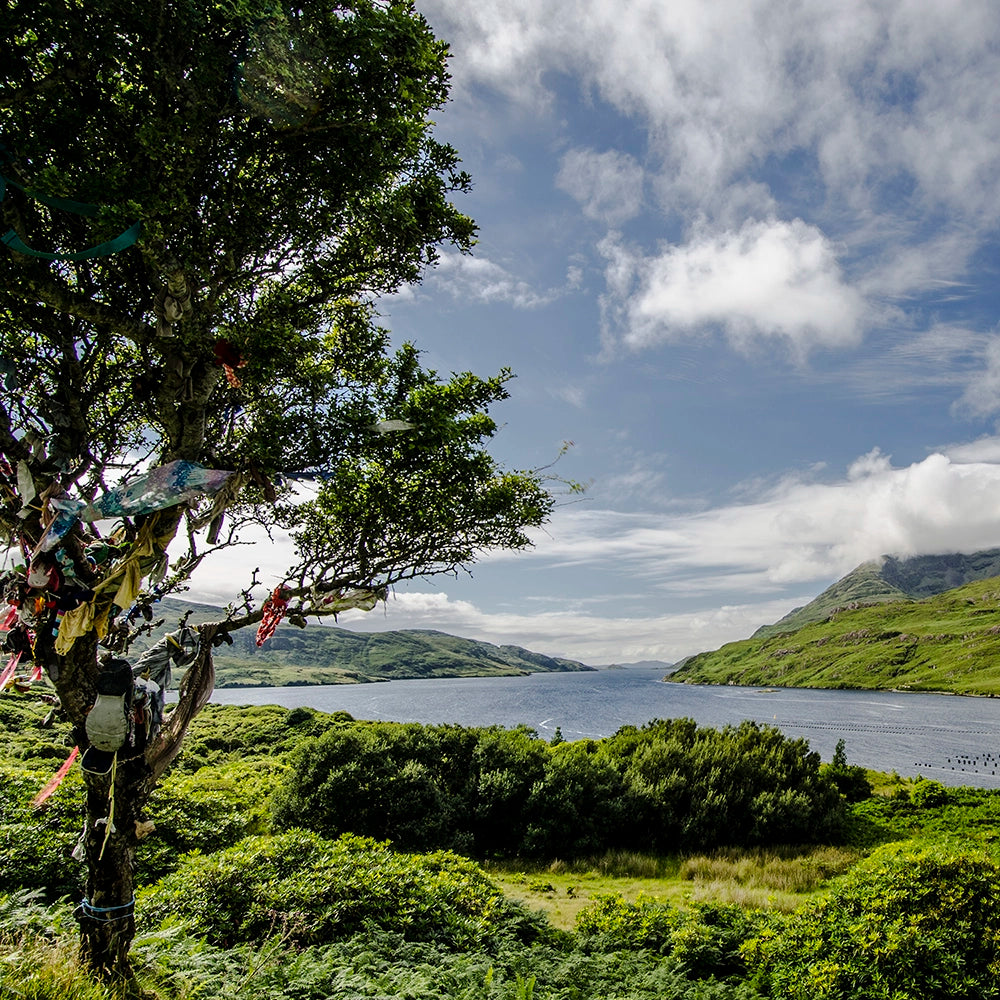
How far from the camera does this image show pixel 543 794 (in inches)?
894

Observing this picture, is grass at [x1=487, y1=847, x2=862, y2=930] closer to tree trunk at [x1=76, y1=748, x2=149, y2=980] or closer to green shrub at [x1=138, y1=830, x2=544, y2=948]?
green shrub at [x1=138, y1=830, x2=544, y2=948]

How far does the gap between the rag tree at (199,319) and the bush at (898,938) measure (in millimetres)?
7950

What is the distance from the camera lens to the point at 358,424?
6.40 meters

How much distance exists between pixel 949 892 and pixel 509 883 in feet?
43.0

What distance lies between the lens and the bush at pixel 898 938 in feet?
25.6

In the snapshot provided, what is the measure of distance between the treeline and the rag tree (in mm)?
15843

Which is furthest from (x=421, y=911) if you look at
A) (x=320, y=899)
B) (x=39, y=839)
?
(x=39, y=839)

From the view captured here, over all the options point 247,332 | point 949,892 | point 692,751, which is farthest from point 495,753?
point 247,332

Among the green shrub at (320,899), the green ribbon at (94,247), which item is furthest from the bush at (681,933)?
the green ribbon at (94,247)

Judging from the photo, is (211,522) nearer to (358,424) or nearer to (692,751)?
(358,424)

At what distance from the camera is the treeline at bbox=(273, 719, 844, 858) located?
1988 cm

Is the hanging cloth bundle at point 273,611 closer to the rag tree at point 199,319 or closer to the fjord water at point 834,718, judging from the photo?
the rag tree at point 199,319

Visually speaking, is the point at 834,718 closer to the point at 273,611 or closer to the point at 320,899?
the point at 320,899

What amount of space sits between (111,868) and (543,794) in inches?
788
